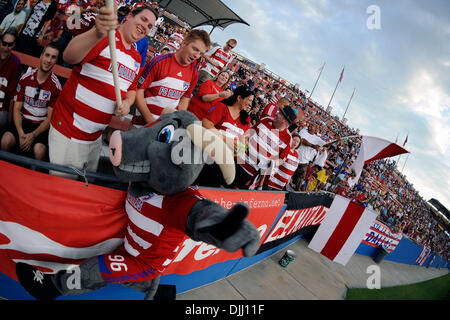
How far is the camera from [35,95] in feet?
6.71

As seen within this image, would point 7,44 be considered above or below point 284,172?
above

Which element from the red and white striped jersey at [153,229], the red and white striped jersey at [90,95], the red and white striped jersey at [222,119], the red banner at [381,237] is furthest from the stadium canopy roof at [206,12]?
the red and white striped jersey at [153,229]

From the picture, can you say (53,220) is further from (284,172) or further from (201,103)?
(284,172)

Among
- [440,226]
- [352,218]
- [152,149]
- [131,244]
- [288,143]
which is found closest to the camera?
[152,149]

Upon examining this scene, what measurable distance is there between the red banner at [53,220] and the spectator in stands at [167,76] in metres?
0.85

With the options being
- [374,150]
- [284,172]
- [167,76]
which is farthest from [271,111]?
[374,150]

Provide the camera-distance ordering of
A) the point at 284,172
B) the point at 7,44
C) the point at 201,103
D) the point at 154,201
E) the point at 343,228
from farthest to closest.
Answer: the point at 343,228
the point at 284,172
the point at 201,103
the point at 7,44
the point at 154,201

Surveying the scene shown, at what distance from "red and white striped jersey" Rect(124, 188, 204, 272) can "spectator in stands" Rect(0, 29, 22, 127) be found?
184cm

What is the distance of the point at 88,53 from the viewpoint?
1.43 metres

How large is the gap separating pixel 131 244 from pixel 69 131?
864 millimetres

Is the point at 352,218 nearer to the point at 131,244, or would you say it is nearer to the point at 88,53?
the point at 131,244

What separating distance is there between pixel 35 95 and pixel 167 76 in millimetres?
1197
